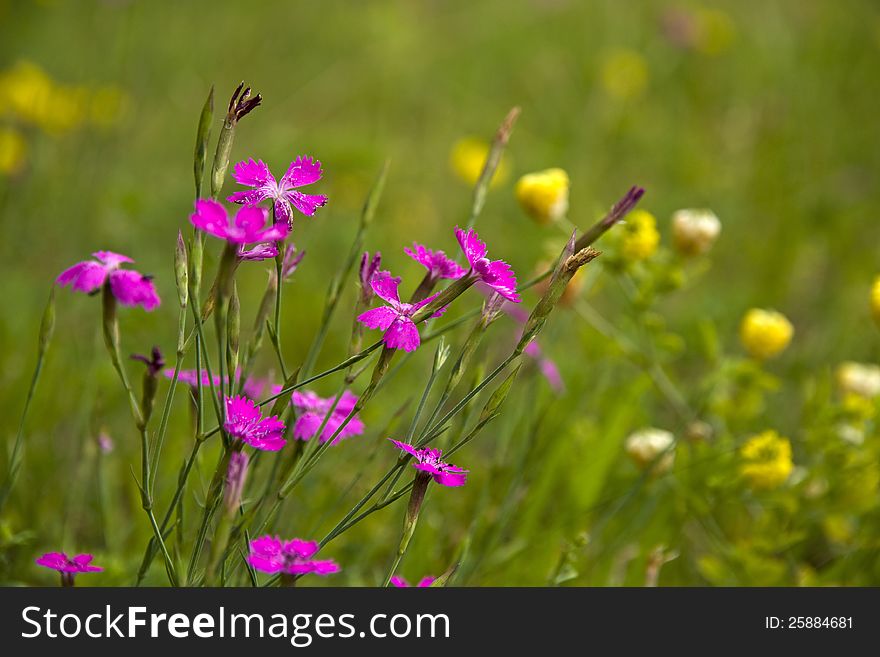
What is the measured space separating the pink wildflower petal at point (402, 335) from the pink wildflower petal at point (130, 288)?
0.60 feet

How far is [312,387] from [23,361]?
1.61ft

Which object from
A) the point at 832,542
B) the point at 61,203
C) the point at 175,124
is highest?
the point at 175,124

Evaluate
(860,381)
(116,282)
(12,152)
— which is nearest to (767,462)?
(860,381)

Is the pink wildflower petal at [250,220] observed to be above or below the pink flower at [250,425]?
above

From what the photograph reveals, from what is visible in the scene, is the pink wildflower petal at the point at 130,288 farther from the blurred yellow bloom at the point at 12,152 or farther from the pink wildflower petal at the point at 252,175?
the blurred yellow bloom at the point at 12,152

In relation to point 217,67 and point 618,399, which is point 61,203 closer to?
point 217,67

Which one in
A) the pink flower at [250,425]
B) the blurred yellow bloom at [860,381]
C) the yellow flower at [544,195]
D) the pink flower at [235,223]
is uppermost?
the yellow flower at [544,195]

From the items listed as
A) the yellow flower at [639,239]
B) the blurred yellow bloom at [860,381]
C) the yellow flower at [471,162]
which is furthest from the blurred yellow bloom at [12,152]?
the blurred yellow bloom at [860,381]

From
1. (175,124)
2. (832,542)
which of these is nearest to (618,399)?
(832,542)

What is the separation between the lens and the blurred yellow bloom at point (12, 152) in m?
2.09

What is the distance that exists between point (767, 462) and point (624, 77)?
228cm

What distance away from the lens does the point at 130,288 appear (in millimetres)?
682
